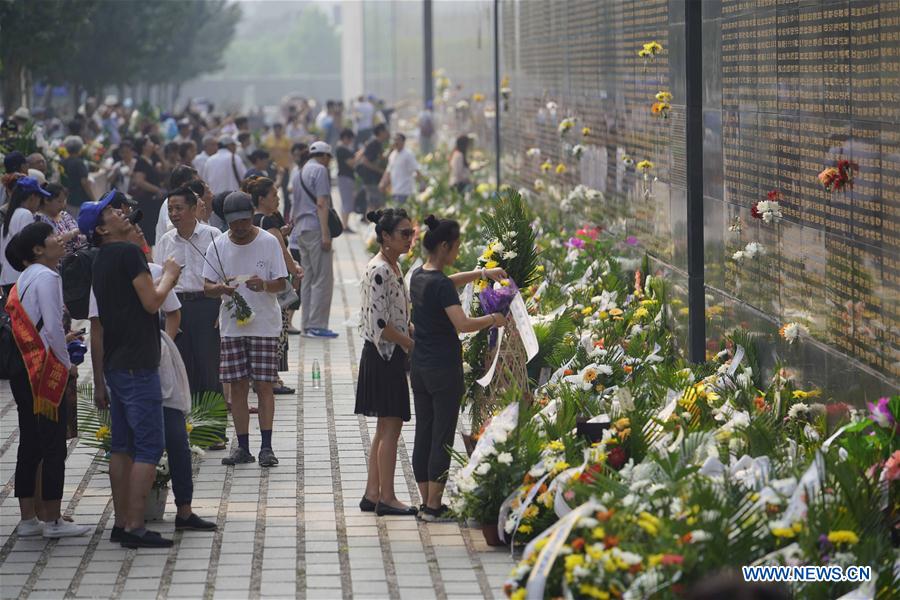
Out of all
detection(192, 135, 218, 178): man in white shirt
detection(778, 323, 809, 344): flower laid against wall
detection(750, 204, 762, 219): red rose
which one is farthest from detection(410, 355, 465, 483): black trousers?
detection(192, 135, 218, 178): man in white shirt

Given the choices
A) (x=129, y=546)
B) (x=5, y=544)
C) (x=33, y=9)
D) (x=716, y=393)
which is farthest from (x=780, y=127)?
(x=33, y=9)

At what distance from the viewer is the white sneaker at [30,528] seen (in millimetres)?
7668

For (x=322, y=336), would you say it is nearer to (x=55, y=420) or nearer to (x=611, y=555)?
(x=55, y=420)

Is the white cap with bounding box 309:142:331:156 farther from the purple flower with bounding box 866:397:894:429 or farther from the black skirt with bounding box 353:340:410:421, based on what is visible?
the purple flower with bounding box 866:397:894:429

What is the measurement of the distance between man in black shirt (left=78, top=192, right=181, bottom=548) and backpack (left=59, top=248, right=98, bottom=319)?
1212 mm

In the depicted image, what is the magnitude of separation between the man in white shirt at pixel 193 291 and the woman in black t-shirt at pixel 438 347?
2.19 m

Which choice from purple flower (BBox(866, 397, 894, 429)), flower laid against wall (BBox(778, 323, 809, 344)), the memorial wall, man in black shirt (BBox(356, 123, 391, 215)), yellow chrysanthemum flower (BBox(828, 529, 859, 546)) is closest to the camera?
yellow chrysanthemum flower (BBox(828, 529, 859, 546))

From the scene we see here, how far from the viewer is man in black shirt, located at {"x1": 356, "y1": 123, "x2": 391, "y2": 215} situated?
24.1 m

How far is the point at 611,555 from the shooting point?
5691mm

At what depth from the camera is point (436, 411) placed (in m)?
7.89

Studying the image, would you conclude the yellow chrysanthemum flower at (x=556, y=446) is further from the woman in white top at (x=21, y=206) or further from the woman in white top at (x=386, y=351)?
the woman in white top at (x=21, y=206)

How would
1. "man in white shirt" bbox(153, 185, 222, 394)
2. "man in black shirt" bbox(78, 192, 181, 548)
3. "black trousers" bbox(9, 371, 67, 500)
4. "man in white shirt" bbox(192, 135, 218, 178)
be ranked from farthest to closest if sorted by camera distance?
"man in white shirt" bbox(192, 135, 218, 178)
"man in white shirt" bbox(153, 185, 222, 394)
"black trousers" bbox(9, 371, 67, 500)
"man in black shirt" bbox(78, 192, 181, 548)

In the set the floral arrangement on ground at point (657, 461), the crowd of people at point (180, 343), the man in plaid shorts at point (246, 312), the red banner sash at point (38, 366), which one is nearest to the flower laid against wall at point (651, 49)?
the floral arrangement on ground at point (657, 461)

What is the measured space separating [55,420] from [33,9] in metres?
20.7
